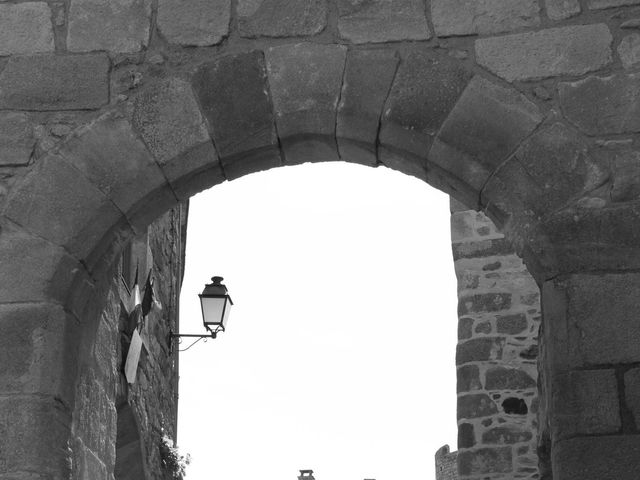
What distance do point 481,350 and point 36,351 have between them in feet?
16.5

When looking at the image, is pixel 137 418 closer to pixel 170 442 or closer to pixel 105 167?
pixel 170 442

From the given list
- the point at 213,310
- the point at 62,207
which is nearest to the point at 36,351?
the point at 62,207

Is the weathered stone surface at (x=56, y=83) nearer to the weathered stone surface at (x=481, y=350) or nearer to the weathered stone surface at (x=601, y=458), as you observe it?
the weathered stone surface at (x=601, y=458)

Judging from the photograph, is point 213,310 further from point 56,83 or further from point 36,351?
point 36,351

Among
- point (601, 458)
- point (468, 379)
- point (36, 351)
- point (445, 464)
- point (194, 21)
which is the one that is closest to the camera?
point (601, 458)

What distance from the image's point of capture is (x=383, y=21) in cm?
428

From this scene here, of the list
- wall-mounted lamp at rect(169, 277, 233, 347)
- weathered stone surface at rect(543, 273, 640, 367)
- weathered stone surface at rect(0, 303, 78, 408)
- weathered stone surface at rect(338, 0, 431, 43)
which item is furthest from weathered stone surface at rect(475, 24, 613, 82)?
wall-mounted lamp at rect(169, 277, 233, 347)

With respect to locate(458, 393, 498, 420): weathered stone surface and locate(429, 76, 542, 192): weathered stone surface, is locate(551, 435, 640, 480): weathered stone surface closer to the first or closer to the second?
locate(429, 76, 542, 192): weathered stone surface

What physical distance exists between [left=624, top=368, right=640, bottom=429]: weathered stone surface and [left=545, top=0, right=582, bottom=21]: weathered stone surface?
127 cm

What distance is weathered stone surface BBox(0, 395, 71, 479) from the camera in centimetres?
390

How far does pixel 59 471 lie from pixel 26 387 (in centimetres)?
30

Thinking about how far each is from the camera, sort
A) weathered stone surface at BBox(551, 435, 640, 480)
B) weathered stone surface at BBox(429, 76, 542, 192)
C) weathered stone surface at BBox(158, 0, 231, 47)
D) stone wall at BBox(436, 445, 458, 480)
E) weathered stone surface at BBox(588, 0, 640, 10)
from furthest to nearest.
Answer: stone wall at BBox(436, 445, 458, 480)
weathered stone surface at BBox(158, 0, 231, 47)
weathered stone surface at BBox(588, 0, 640, 10)
weathered stone surface at BBox(429, 76, 542, 192)
weathered stone surface at BBox(551, 435, 640, 480)

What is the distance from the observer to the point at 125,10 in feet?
14.4

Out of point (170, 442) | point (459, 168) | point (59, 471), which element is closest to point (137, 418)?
point (170, 442)
